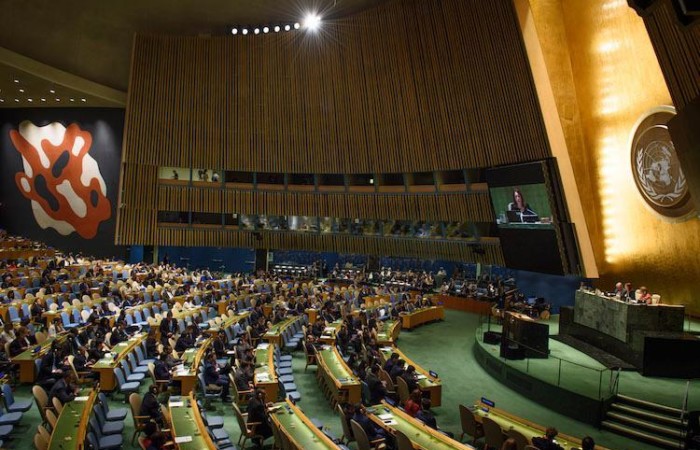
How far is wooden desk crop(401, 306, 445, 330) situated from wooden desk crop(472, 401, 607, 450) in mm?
8787

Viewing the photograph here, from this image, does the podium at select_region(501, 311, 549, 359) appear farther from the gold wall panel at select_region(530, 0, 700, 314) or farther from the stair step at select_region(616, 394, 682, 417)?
the gold wall panel at select_region(530, 0, 700, 314)

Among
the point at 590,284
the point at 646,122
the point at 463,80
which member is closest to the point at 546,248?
the point at 590,284

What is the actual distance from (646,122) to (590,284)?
665 centimetres

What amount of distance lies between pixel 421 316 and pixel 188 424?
40.4 feet

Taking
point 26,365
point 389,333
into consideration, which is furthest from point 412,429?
point 26,365

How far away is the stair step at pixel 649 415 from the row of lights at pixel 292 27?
61.7 feet

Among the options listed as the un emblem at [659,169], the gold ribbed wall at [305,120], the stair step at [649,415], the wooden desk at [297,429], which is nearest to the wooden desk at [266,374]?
the wooden desk at [297,429]

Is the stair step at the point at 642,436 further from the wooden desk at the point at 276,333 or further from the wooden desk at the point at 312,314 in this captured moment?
the wooden desk at the point at 312,314

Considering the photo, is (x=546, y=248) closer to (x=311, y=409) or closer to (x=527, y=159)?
(x=527, y=159)

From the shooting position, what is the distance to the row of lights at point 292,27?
22.3 metres

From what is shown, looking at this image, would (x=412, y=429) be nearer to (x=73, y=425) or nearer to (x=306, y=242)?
(x=73, y=425)

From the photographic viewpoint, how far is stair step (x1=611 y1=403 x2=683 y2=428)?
8633 millimetres

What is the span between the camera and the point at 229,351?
37.2 feet

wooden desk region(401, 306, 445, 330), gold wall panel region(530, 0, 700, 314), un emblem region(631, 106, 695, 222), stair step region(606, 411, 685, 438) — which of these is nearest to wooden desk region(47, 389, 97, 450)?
stair step region(606, 411, 685, 438)
